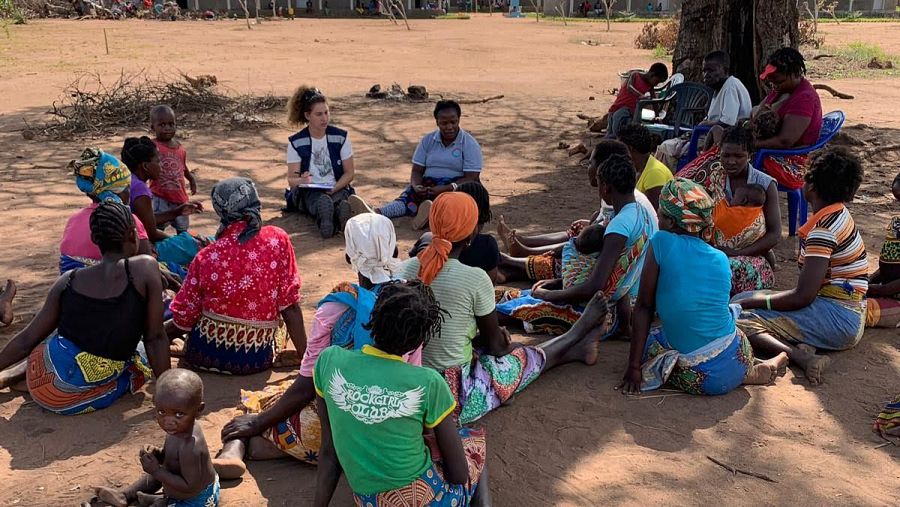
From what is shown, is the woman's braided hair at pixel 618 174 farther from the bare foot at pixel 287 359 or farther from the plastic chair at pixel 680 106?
the plastic chair at pixel 680 106

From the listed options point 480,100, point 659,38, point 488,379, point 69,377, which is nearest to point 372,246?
point 488,379

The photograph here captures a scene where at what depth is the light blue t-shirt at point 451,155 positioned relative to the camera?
6605 mm

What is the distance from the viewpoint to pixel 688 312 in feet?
12.1

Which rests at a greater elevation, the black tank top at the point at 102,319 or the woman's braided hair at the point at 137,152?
the woman's braided hair at the point at 137,152

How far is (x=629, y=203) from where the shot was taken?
4.18 m

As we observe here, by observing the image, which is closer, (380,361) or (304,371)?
(380,361)

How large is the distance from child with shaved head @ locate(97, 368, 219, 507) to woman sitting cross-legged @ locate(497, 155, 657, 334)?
219 cm

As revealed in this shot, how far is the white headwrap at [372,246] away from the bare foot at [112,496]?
4.10ft

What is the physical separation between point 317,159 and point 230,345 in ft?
9.90

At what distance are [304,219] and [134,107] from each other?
5.13 m

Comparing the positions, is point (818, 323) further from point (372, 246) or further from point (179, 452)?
point (179, 452)

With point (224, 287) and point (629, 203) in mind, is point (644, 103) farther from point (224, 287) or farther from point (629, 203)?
→ point (224, 287)

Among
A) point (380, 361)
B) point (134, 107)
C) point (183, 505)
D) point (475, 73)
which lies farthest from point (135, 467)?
point (475, 73)

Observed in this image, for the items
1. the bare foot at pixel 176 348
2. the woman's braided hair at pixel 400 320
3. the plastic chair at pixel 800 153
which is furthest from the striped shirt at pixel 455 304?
the plastic chair at pixel 800 153
